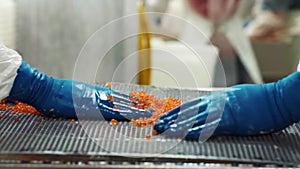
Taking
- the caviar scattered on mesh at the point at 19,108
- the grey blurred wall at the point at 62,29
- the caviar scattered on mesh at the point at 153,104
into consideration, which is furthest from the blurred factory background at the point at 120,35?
the caviar scattered on mesh at the point at 19,108

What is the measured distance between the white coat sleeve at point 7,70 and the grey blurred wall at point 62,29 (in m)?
1.09

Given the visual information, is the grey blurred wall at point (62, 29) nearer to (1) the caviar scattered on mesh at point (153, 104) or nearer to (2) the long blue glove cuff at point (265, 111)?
(1) the caviar scattered on mesh at point (153, 104)

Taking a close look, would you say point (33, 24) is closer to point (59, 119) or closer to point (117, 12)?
point (117, 12)

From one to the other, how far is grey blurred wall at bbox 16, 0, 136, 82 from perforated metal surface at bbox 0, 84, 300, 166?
1150mm

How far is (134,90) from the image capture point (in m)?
1.46

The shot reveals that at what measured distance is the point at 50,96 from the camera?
3.89ft

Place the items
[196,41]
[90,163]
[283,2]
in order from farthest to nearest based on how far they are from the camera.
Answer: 1. [283,2]
2. [196,41]
3. [90,163]

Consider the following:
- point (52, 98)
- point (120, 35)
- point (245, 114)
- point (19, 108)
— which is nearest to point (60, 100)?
point (52, 98)

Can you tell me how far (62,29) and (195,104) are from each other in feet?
4.40

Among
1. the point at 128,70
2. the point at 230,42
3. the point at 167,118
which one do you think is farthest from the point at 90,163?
the point at 230,42

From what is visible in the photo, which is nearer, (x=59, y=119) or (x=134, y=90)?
(x=59, y=119)

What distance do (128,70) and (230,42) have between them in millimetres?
616

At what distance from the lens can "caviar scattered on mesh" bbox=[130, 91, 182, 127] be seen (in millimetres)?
1148

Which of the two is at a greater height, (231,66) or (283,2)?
(283,2)
